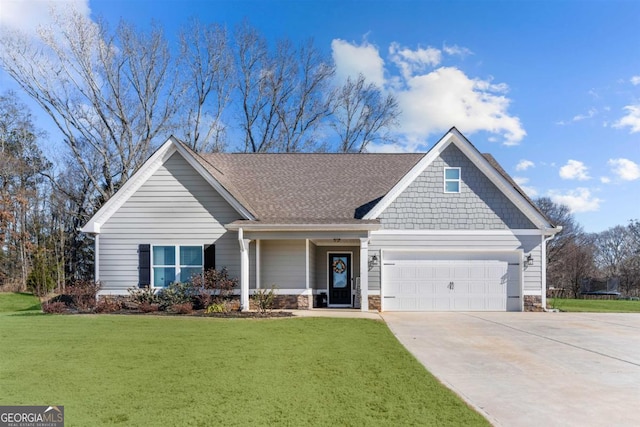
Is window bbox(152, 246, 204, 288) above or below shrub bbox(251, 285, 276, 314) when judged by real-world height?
above

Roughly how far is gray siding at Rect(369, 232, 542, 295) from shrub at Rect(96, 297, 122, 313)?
835 cm

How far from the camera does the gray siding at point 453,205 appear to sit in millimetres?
15383

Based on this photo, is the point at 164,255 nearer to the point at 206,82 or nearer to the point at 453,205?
the point at 453,205

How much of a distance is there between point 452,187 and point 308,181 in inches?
224

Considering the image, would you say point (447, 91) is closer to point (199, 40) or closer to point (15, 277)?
point (199, 40)

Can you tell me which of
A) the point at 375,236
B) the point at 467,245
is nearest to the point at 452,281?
the point at 467,245

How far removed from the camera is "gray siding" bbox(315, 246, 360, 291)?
16.8m

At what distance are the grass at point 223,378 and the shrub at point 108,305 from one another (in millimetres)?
3568

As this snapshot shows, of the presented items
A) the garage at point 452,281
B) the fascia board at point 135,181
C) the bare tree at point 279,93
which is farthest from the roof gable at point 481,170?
the bare tree at point 279,93

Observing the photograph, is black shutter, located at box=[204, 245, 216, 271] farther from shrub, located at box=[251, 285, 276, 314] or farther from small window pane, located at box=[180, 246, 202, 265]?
shrub, located at box=[251, 285, 276, 314]

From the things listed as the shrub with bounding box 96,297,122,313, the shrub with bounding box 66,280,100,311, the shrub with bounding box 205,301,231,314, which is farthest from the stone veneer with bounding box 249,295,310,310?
the shrub with bounding box 66,280,100,311

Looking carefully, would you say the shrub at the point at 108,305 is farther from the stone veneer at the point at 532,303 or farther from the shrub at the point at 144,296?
the stone veneer at the point at 532,303

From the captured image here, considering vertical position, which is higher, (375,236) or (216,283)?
(375,236)

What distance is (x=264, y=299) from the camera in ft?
46.6
